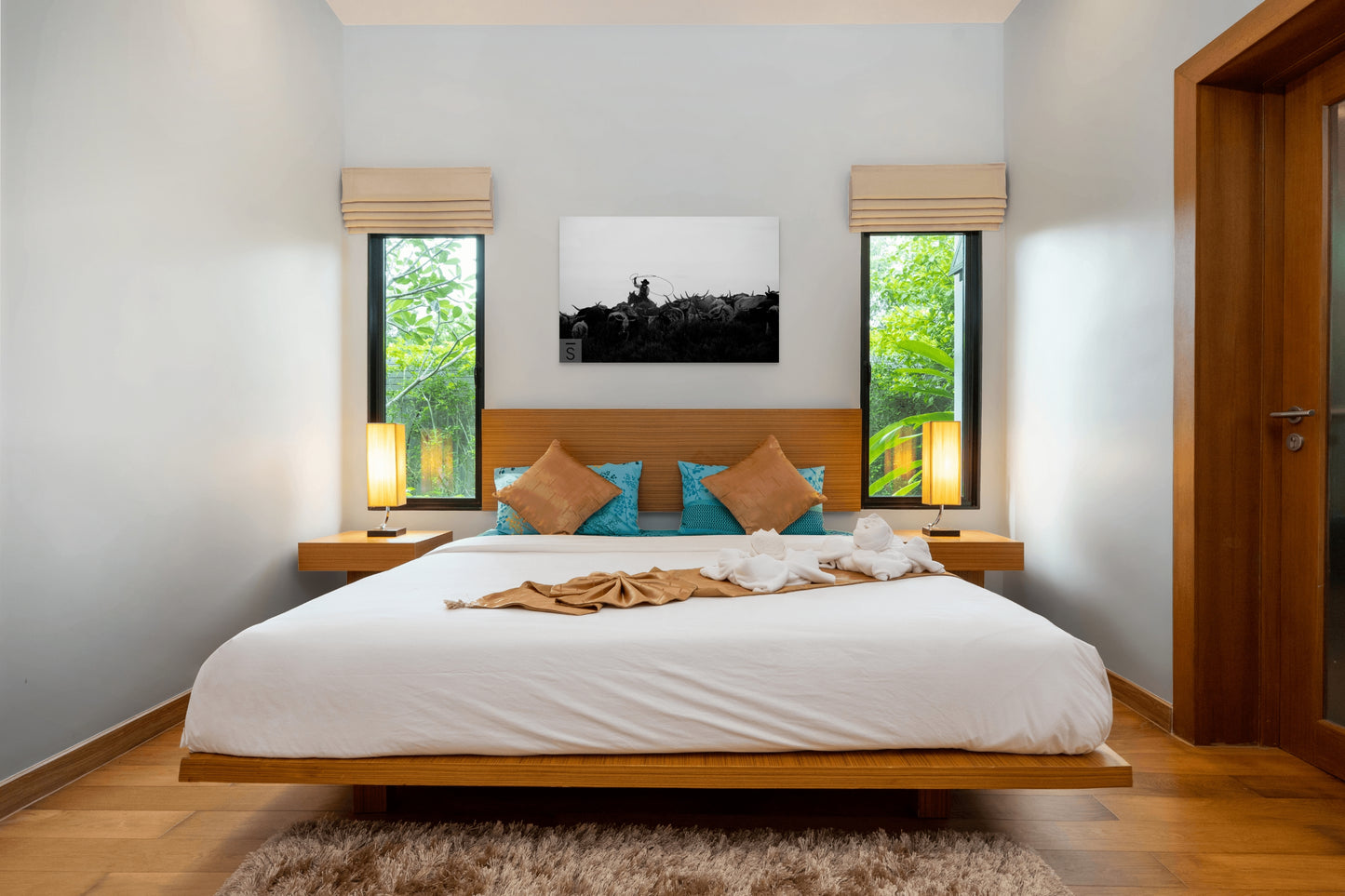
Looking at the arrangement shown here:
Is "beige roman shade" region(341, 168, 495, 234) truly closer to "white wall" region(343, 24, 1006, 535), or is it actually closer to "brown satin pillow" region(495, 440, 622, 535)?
"white wall" region(343, 24, 1006, 535)

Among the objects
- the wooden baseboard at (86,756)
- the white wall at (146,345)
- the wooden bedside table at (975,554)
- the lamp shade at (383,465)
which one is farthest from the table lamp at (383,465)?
the wooden bedside table at (975,554)

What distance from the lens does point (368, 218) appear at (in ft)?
13.2

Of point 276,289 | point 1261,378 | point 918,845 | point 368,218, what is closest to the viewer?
point 918,845

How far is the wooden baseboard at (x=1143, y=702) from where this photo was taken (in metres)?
2.66

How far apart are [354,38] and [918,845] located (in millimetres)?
4528

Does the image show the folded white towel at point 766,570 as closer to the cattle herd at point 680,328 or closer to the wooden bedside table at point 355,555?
the wooden bedside table at point 355,555

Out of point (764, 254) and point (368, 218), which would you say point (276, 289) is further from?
point (764, 254)

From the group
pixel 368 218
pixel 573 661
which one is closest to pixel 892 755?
pixel 573 661

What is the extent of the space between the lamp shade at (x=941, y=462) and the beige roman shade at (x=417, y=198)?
2569 mm

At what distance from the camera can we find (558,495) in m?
3.50

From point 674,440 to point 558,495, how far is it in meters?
0.76

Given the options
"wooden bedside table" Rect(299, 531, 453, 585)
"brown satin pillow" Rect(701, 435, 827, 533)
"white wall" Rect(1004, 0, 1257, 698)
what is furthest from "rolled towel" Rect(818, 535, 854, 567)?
"wooden bedside table" Rect(299, 531, 453, 585)

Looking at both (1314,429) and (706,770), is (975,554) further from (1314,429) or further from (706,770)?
(706,770)

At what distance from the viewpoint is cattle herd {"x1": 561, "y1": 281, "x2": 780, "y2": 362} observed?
4031 millimetres
